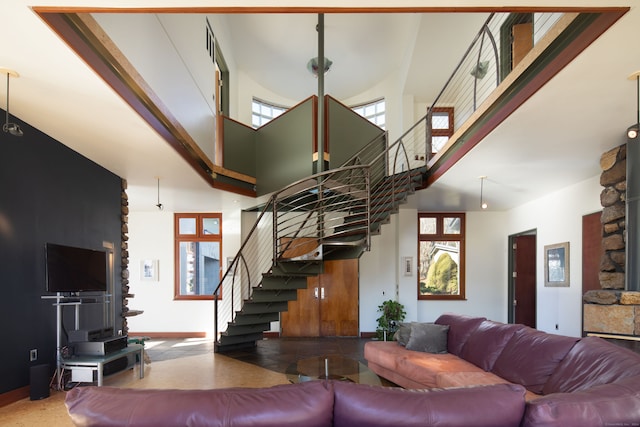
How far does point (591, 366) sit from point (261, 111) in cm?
845

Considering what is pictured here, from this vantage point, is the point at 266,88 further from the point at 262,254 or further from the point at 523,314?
the point at 523,314

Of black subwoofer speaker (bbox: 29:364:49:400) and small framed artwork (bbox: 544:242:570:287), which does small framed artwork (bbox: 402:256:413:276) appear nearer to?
small framed artwork (bbox: 544:242:570:287)

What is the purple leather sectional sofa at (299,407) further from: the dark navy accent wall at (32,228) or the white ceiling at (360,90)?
the dark navy accent wall at (32,228)

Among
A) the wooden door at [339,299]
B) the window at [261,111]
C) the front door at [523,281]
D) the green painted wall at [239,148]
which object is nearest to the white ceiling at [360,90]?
the window at [261,111]

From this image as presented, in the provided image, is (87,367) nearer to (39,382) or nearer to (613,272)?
(39,382)

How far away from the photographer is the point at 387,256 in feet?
26.6

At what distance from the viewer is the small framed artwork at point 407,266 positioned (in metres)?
7.84

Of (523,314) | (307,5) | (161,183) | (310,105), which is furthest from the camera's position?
(523,314)

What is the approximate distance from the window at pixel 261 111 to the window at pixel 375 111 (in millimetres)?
2057

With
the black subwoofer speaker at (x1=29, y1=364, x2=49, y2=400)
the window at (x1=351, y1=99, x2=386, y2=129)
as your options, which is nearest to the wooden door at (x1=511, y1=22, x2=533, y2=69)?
the window at (x1=351, y1=99, x2=386, y2=129)

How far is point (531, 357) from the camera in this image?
333 centimetres

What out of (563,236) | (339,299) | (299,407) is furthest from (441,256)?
(299,407)

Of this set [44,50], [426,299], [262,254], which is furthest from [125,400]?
[426,299]

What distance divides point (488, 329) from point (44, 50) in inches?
182
